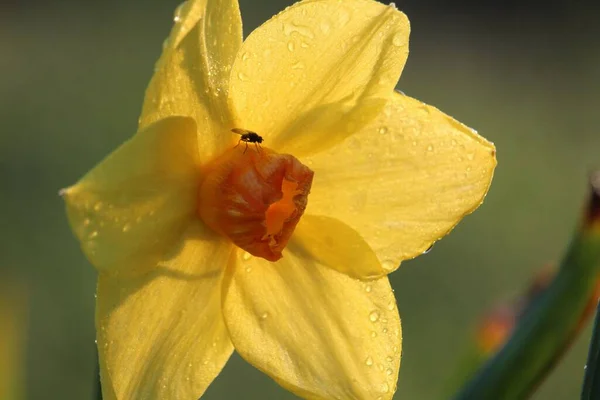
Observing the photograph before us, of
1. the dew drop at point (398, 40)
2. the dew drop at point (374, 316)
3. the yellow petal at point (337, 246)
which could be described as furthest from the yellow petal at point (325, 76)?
the dew drop at point (374, 316)

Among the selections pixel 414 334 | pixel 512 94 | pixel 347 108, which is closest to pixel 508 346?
pixel 347 108

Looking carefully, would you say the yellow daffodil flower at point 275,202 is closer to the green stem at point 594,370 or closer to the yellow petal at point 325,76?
the yellow petal at point 325,76

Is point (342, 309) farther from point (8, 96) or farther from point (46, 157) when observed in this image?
point (8, 96)

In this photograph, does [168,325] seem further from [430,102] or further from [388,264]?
[430,102]

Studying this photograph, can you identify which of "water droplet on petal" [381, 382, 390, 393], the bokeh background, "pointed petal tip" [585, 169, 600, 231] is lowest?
the bokeh background

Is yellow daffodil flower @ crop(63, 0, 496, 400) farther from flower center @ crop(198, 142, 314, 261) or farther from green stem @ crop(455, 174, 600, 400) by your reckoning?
green stem @ crop(455, 174, 600, 400)

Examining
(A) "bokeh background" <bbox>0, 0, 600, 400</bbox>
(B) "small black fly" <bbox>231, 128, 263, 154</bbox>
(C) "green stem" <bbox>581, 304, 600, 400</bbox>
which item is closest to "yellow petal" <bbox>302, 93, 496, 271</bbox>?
(B) "small black fly" <bbox>231, 128, 263, 154</bbox>
